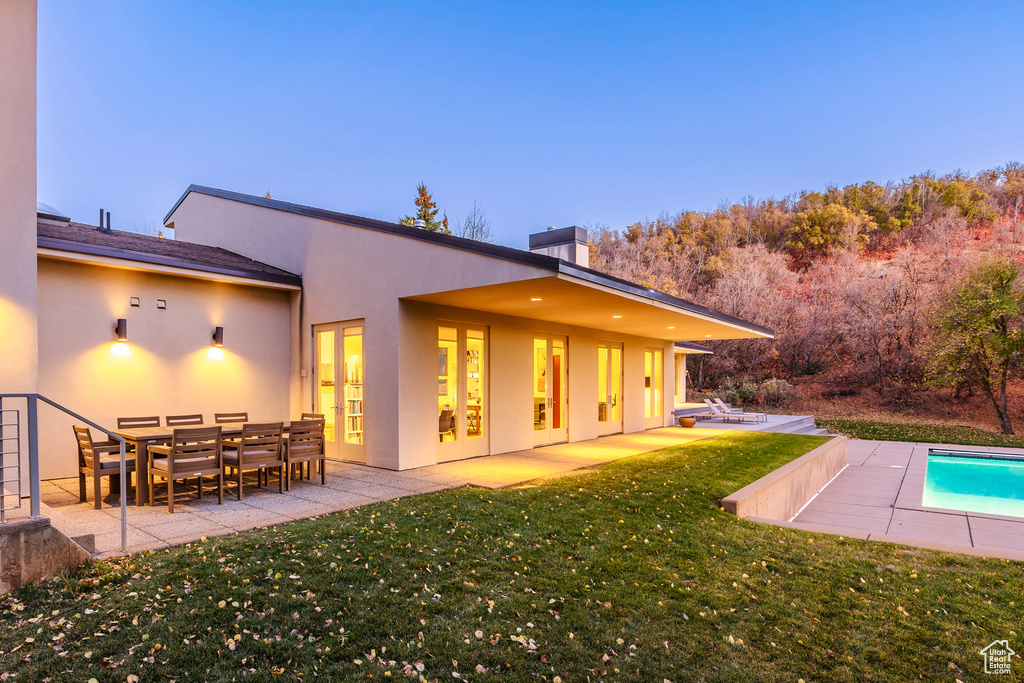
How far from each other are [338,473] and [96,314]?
4107 millimetres

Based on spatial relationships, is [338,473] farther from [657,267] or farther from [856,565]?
[657,267]

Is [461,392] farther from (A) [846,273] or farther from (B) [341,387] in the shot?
(A) [846,273]

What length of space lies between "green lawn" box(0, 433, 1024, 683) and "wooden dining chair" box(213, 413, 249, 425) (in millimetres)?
4114

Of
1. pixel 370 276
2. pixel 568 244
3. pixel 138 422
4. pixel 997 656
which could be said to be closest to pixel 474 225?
pixel 568 244

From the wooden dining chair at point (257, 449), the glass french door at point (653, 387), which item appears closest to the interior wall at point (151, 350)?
the wooden dining chair at point (257, 449)

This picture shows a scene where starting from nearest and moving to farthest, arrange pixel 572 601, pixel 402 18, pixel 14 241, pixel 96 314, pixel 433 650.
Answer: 1. pixel 433 650
2. pixel 572 601
3. pixel 14 241
4. pixel 96 314
5. pixel 402 18

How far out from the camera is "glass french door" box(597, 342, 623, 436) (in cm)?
1254

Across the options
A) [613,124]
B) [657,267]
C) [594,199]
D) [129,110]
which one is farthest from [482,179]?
[657,267]

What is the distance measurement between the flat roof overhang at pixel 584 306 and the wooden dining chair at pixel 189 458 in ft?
10.5

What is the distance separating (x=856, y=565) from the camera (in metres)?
4.36

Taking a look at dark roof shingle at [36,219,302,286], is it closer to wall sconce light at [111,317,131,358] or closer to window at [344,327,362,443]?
wall sconce light at [111,317,131,358]

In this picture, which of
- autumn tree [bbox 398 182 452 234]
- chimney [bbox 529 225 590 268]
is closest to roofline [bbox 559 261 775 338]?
chimney [bbox 529 225 590 268]

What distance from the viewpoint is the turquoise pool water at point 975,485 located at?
26.5 feet

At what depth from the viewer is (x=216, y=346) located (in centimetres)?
884
